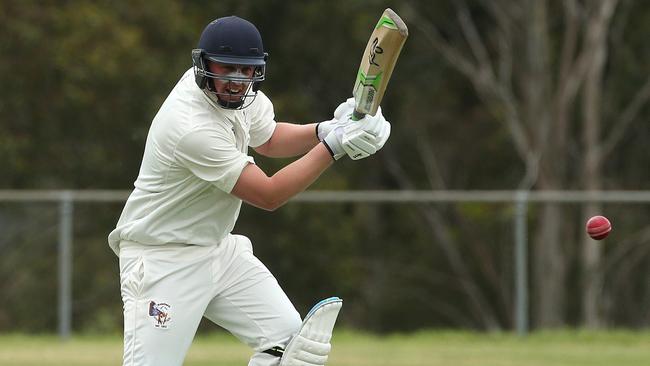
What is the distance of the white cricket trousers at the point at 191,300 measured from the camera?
5.67m

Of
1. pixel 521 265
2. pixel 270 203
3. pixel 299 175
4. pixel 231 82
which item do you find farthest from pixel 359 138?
pixel 521 265

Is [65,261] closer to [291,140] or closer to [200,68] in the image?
[291,140]

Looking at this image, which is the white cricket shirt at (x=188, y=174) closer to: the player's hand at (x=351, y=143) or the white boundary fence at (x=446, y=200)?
the player's hand at (x=351, y=143)

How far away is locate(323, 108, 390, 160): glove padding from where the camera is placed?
5.58 m

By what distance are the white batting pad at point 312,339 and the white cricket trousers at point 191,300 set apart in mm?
97

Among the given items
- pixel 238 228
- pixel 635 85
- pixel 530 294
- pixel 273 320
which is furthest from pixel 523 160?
pixel 273 320

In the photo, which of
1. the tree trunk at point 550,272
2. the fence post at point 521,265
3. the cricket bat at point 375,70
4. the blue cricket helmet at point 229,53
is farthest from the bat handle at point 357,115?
the tree trunk at point 550,272

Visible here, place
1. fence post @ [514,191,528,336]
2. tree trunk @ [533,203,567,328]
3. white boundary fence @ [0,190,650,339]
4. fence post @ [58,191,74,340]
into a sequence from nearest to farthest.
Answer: white boundary fence @ [0,190,650,339], fence post @ [514,191,528,336], fence post @ [58,191,74,340], tree trunk @ [533,203,567,328]

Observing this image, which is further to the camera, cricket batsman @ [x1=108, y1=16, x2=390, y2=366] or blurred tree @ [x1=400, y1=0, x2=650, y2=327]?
blurred tree @ [x1=400, y1=0, x2=650, y2=327]

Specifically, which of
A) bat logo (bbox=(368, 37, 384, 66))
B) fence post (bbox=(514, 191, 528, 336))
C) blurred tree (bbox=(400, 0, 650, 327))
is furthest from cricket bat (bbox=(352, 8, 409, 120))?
blurred tree (bbox=(400, 0, 650, 327))

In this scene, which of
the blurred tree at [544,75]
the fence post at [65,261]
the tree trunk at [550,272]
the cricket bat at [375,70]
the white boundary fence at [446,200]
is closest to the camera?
the cricket bat at [375,70]

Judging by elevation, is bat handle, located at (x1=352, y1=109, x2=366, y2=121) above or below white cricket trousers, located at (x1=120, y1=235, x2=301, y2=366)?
above

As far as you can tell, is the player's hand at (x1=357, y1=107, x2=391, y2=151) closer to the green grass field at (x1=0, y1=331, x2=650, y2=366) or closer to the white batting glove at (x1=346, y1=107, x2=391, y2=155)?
the white batting glove at (x1=346, y1=107, x2=391, y2=155)

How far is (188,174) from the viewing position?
577 cm
